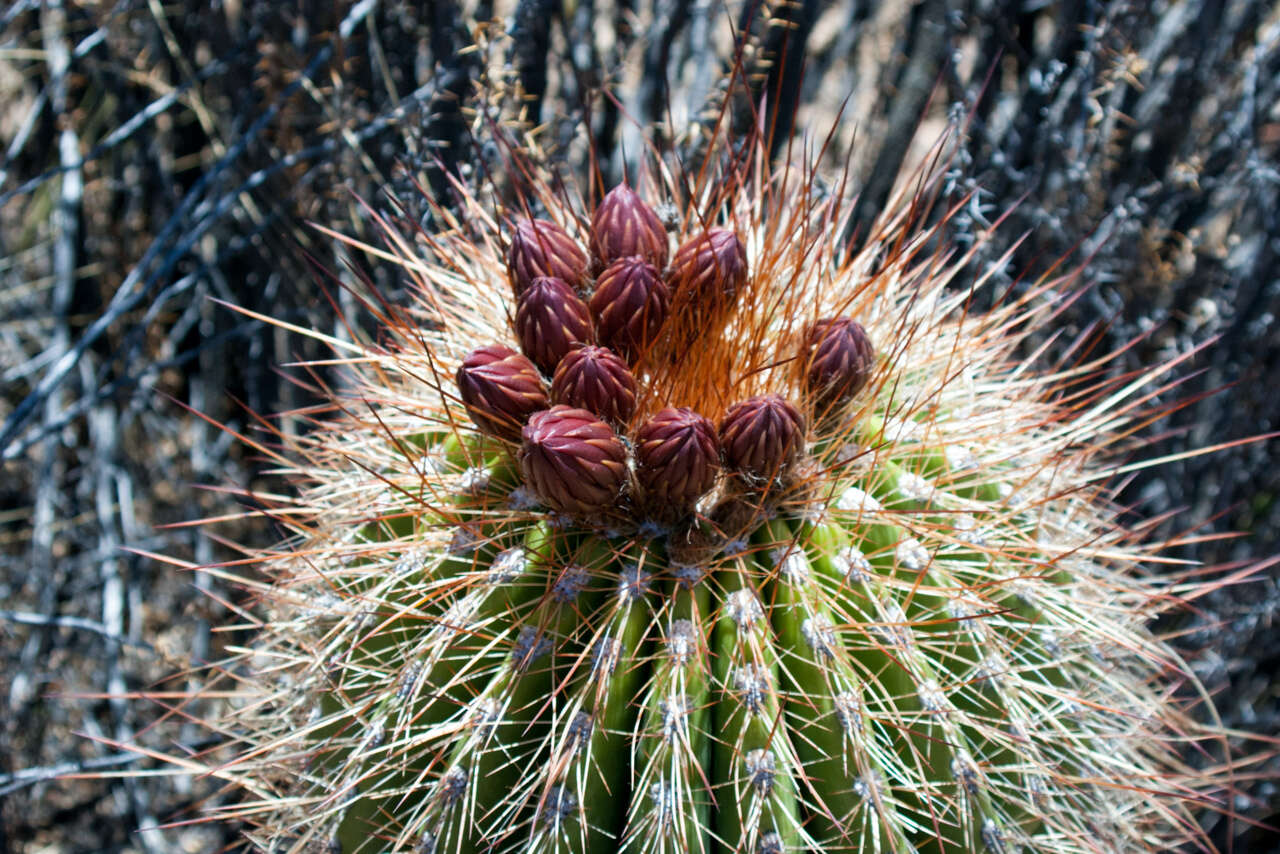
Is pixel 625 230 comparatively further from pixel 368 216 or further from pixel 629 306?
pixel 368 216

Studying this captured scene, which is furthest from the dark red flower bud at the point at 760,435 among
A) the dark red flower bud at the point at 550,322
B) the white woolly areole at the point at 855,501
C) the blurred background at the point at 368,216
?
the blurred background at the point at 368,216

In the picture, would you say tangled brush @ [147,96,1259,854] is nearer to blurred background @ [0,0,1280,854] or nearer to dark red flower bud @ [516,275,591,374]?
dark red flower bud @ [516,275,591,374]

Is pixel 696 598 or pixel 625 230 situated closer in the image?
pixel 696 598

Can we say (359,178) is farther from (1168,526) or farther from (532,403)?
(1168,526)

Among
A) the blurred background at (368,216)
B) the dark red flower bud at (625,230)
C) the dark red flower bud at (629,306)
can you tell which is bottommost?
the blurred background at (368,216)

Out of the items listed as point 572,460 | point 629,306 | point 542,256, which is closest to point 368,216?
point 542,256

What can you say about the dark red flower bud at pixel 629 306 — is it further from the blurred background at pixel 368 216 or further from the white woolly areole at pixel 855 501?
the blurred background at pixel 368 216
